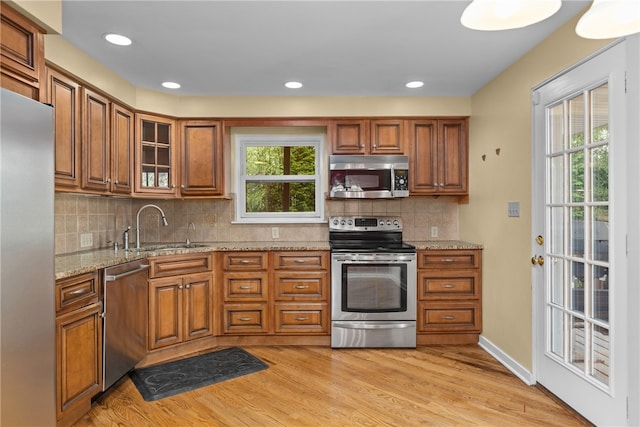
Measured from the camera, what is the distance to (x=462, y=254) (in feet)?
11.4

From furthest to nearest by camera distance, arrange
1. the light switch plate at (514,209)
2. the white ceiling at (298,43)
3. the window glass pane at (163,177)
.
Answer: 1. the window glass pane at (163,177)
2. the light switch plate at (514,209)
3. the white ceiling at (298,43)

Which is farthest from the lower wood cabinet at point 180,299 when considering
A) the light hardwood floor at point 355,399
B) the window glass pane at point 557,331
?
the window glass pane at point 557,331

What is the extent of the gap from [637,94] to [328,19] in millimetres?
1632

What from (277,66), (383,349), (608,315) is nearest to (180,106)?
(277,66)

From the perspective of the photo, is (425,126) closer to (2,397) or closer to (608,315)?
(608,315)

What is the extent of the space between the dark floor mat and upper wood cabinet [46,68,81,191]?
4.81ft

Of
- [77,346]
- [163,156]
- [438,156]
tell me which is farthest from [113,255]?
[438,156]

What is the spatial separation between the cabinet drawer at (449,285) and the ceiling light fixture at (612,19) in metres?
2.54

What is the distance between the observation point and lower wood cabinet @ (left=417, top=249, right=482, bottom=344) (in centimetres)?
346

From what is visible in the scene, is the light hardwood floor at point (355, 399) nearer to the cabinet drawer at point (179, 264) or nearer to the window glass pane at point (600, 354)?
the window glass pane at point (600, 354)

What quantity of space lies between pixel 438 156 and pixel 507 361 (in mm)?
1941

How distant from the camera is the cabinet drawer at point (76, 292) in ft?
6.59

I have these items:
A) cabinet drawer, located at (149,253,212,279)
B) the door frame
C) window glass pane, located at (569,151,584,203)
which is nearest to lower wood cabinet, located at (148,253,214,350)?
cabinet drawer, located at (149,253,212,279)

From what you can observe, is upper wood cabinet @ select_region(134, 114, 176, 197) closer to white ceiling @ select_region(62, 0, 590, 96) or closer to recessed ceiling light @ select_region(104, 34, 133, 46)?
white ceiling @ select_region(62, 0, 590, 96)
